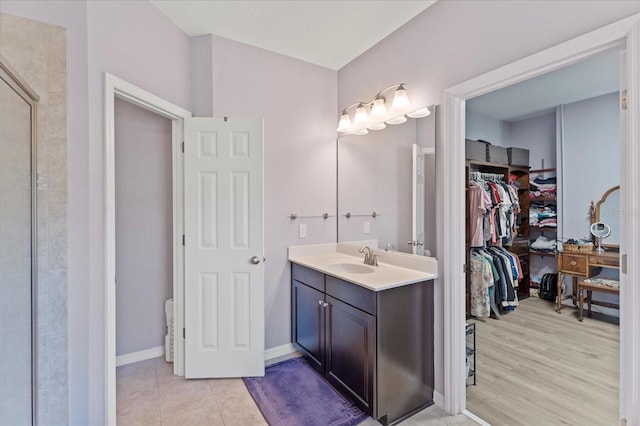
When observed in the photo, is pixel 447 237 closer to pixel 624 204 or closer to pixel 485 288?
pixel 624 204

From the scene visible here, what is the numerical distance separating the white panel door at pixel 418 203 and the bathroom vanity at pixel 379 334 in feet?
0.40

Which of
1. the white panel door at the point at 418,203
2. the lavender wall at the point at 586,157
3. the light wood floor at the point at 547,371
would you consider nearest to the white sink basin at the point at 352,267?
the white panel door at the point at 418,203

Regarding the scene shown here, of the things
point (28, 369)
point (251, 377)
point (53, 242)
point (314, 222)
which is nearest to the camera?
point (28, 369)

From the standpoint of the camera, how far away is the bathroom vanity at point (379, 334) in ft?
5.76

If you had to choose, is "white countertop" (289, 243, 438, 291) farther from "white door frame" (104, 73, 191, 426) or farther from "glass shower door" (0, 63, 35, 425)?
"glass shower door" (0, 63, 35, 425)

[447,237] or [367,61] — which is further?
[367,61]

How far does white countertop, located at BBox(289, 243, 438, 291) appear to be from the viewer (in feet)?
6.11

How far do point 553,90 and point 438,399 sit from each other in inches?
136

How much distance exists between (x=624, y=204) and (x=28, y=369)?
8.84 ft

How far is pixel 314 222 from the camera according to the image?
9.36 feet

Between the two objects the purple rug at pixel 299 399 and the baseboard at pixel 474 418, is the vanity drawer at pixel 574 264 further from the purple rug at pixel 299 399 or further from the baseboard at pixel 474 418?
the purple rug at pixel 299 399

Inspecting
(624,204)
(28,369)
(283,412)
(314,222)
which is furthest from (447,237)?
(28,369)

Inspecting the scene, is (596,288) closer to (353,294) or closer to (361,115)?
(353,294)

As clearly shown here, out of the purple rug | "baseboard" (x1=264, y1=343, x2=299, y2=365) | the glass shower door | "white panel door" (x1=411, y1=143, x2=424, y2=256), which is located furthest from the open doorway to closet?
the glass shower door
